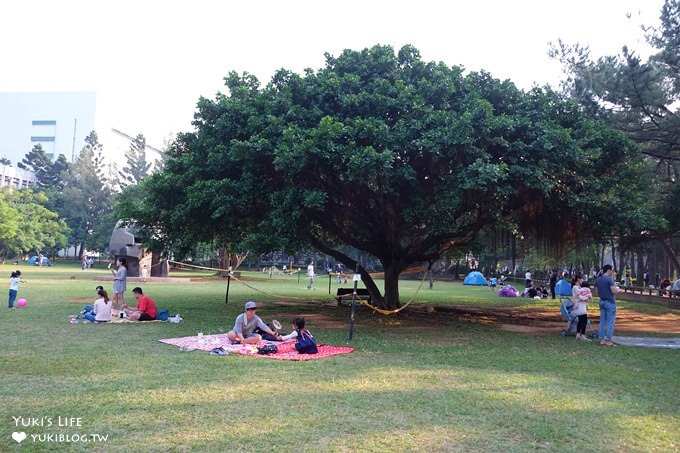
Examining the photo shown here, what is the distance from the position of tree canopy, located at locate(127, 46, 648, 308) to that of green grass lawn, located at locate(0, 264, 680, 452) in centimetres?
355

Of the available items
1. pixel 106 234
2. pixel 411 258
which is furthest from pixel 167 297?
pixel 106 234

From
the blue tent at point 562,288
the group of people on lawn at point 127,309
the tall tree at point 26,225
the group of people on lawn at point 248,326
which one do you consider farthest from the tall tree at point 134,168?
the group of people on lawn at point 248,326

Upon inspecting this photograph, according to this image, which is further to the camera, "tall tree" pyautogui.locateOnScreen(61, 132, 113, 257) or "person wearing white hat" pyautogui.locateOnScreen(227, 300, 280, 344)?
"tall tree" pyautogui.locateOnScreen(61, 132, 113, 257)

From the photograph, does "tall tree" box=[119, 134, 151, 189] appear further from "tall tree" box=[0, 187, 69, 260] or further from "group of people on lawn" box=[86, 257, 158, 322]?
"group of people on lawn" box=[86, 257, 158, 322]

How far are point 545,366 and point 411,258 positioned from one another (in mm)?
7976

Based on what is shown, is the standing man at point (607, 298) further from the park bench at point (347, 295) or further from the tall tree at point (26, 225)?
the tall tree at point (26, 225)

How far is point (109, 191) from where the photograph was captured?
217ft

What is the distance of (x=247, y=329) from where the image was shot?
1030cm

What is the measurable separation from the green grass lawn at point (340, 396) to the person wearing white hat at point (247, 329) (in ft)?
3.23

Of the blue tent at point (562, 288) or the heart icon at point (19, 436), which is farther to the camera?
the blue tent at point (562, 288)

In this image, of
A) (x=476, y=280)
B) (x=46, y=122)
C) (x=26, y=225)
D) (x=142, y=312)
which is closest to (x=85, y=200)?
(x=26, y=225)

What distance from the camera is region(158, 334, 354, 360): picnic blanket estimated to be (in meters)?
9.27

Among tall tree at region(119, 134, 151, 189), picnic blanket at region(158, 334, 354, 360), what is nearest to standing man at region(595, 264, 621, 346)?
picnic blanket at region(158, 334, 354, 360)

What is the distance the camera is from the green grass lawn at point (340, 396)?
505 centimetres
